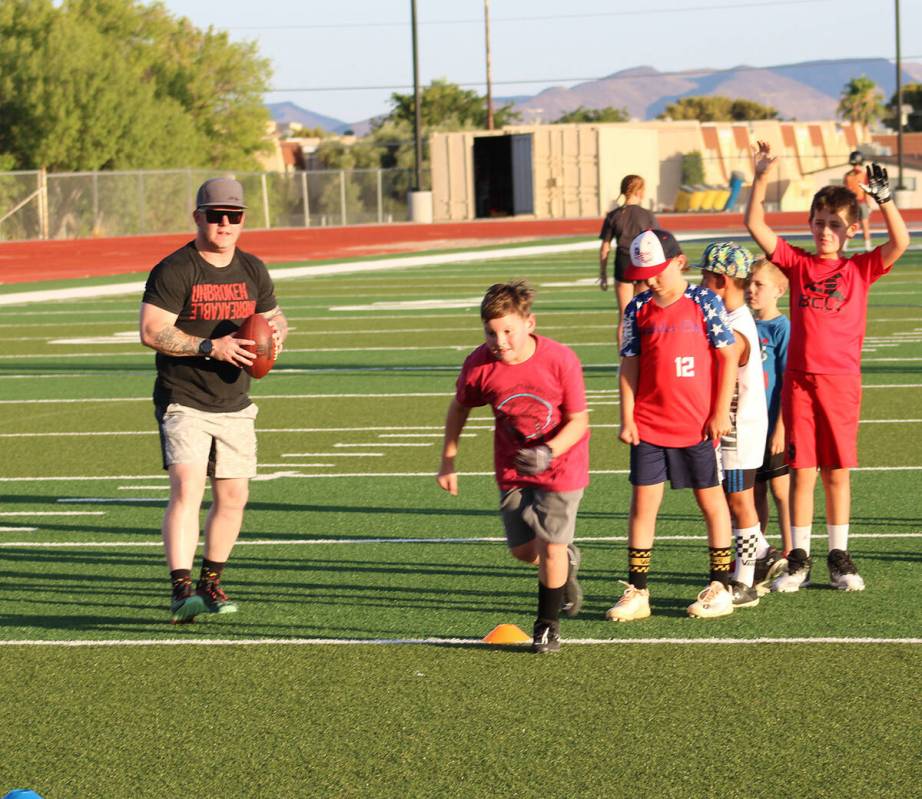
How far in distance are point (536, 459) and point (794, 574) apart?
1.83 meters

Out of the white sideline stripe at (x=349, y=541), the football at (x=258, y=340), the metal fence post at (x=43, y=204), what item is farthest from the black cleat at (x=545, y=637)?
the metal fence post at (x=43, y=204)

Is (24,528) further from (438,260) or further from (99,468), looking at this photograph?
(438,260)

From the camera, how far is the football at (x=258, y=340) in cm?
705

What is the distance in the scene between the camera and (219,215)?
23.1 feet

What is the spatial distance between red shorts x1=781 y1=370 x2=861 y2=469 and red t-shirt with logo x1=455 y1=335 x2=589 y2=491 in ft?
4.56

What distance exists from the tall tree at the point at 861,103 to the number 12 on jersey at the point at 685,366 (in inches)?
5026

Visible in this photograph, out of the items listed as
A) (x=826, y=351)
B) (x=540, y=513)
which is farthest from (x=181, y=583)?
(x=826, y=351)

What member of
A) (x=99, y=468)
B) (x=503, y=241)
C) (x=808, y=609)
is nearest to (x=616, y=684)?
(x=808, y=609)

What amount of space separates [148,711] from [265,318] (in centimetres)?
199

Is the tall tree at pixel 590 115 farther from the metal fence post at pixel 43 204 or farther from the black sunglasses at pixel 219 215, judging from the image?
the black sunglasses at pixel 219 215

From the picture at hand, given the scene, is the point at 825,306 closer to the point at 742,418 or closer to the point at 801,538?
the point at 742,418

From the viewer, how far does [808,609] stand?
7.16 meters

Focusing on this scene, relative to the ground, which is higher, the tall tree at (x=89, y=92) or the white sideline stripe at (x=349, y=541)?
the tall tree at (x=89, y=92)

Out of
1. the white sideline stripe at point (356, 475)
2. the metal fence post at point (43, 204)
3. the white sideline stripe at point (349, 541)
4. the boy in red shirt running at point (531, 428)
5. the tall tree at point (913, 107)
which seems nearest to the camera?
the boy in red shirt running at point (531, 428)
